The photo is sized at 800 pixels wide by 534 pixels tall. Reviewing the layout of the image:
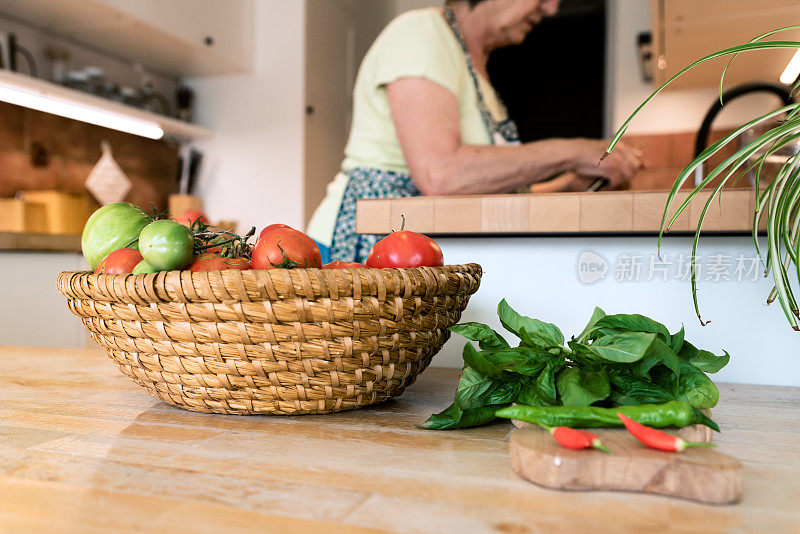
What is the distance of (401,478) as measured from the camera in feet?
1.42

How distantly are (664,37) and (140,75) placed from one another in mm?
2292

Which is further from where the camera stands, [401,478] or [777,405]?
[777,405]

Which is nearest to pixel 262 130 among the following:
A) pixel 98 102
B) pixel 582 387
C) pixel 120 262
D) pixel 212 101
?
pixel 212 101

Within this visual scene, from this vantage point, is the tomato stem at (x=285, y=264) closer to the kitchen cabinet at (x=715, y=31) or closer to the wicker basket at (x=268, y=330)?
the wicker basket at (x=268, y=330)

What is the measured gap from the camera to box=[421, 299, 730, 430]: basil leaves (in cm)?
51

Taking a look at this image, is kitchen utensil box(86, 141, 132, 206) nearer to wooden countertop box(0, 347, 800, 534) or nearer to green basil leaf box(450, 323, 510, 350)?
wooden countertop box(0, 347, 800, 534)

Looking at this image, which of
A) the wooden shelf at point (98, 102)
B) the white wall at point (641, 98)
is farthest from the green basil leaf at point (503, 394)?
the white wall at point (641, 98)

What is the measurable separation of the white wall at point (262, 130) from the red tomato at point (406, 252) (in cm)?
233

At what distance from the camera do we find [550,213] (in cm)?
88

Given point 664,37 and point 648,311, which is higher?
point 664,37

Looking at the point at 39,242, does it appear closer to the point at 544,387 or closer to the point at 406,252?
the point at 406,252

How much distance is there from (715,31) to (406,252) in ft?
6.31

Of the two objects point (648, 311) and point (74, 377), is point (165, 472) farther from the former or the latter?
point (648, 311)

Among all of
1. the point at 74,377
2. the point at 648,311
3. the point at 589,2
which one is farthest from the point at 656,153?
the point at 74,377
